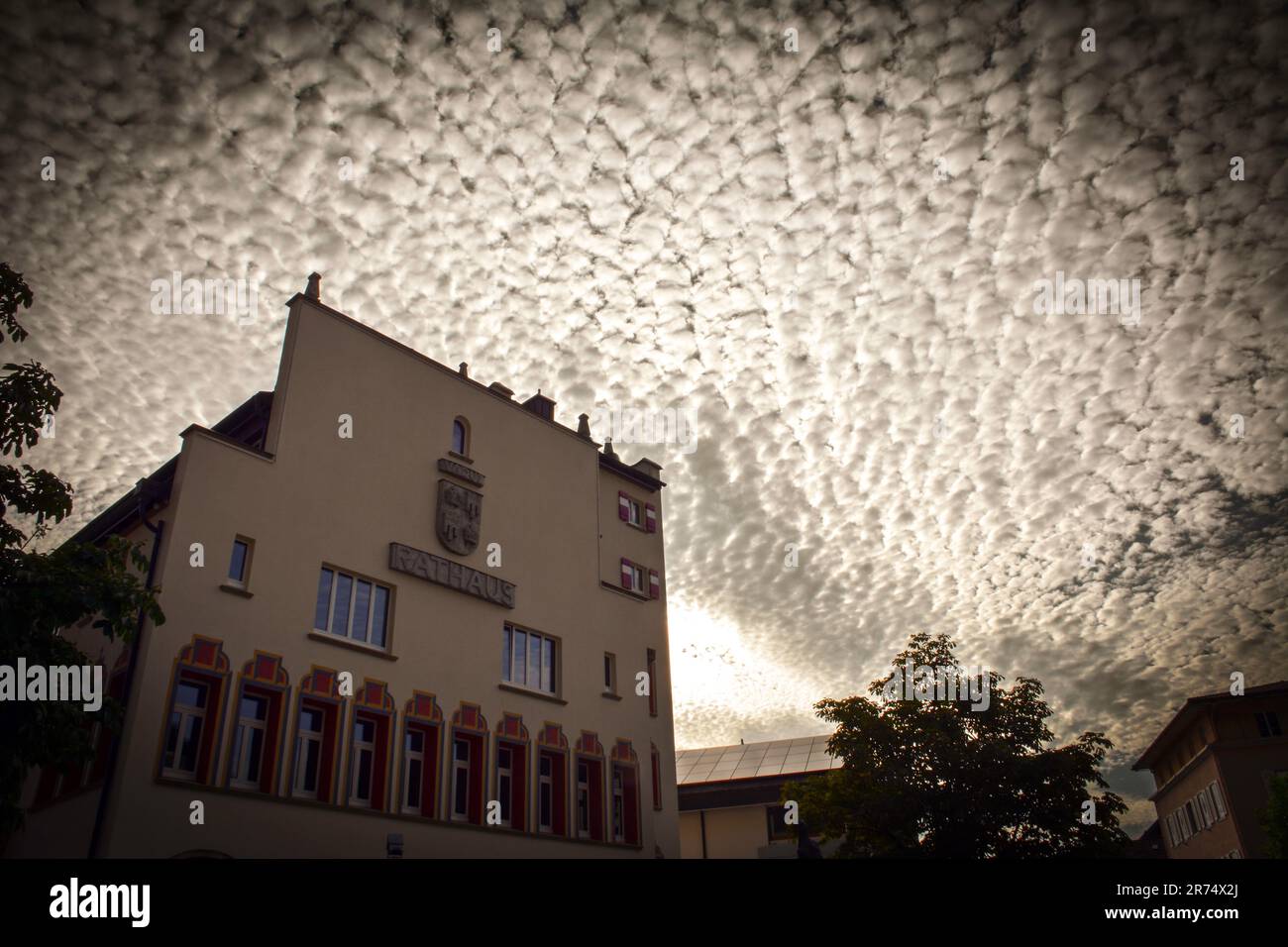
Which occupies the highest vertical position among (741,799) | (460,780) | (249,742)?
(741,799)

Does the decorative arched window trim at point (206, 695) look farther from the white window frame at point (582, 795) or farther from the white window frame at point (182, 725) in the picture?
the white window frame at point (582, 795)

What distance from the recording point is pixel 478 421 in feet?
103

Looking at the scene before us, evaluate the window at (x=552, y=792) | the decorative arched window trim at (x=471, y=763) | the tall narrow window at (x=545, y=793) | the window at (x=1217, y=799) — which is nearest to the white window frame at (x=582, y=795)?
the window at (x=552, y=792)

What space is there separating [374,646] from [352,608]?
3.97ft

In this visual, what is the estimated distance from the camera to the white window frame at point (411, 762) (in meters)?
A: 24.3

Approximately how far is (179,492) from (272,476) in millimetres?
2585

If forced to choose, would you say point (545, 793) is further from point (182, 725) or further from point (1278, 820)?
point (1278, 820)

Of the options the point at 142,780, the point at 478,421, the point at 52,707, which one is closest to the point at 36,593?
the point at 52,707

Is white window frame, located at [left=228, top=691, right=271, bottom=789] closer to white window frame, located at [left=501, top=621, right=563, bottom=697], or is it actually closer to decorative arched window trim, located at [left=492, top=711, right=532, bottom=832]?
decorative arched window trim, located at [left=492, top=711, right=532, bottom=832]

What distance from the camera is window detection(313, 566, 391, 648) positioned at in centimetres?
2417

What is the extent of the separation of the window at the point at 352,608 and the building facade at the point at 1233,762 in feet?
135

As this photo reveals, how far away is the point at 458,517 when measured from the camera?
2848cm

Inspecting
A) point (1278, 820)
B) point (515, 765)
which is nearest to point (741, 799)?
point (1278, 820)
